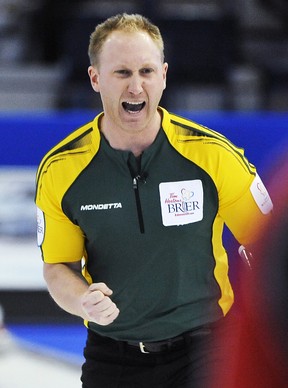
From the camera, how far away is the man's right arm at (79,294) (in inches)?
98.1

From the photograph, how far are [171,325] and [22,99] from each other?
6016 mm

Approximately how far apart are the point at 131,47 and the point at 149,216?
55cm

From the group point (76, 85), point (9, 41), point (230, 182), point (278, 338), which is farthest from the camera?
point (9, 41)

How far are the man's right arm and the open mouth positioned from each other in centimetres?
58

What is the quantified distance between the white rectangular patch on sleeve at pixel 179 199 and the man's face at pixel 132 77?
22 centimetres

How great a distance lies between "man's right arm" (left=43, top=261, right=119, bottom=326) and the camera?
8.18ft

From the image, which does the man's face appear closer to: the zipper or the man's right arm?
the zipper

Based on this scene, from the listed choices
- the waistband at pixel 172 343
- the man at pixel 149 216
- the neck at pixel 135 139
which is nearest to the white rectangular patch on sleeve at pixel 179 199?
the man at pixel 149 216

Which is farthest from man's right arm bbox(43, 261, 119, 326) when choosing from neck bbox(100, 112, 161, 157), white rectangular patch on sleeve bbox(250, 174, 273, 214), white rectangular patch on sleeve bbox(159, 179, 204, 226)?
white rectangular patch on sleeve bbox(250, 174, 273, 214)

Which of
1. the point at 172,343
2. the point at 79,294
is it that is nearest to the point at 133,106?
the point at 79,294

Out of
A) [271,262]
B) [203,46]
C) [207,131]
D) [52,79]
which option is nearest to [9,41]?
[52,79]

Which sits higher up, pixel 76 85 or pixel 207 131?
pixel 76 85

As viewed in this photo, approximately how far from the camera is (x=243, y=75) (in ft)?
28.6

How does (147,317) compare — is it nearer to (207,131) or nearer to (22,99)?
(207,131)
